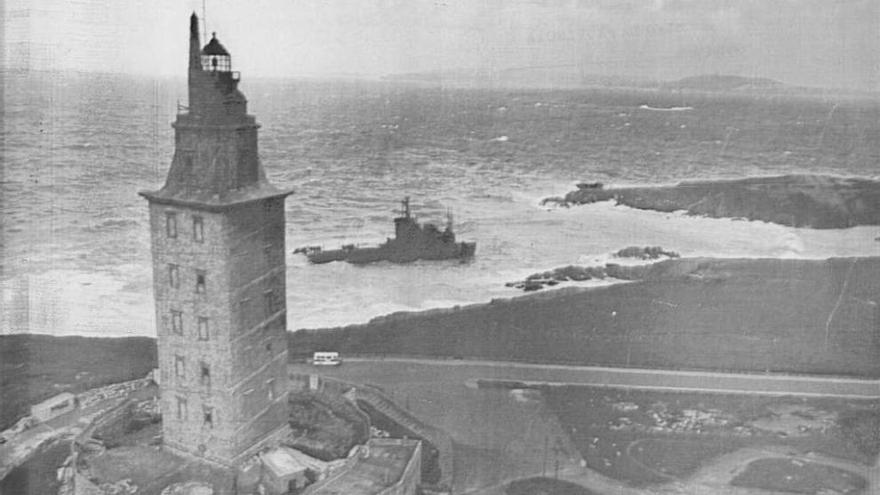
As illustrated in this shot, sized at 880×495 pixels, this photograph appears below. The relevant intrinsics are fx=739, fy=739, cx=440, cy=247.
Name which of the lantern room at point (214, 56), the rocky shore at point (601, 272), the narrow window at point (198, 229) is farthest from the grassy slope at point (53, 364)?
the rocky shore at point (601, 272)

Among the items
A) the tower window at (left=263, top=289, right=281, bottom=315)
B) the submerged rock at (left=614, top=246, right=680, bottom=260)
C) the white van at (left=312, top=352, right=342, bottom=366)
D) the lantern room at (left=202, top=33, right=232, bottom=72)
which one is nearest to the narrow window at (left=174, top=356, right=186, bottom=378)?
the tower window at (left=263, top=289, right=281, bottom=315)

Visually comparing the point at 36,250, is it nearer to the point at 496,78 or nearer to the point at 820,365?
the point at 496,78

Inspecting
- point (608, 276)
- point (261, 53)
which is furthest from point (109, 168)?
point (608, 276)

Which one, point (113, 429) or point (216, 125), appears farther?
point (113, 429)

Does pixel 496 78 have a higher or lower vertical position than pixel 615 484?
higher

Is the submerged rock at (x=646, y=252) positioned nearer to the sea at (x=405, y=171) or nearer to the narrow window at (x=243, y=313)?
the sea at (x=405, y=171)

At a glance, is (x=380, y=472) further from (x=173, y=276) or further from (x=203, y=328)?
(x=173, y=276)
